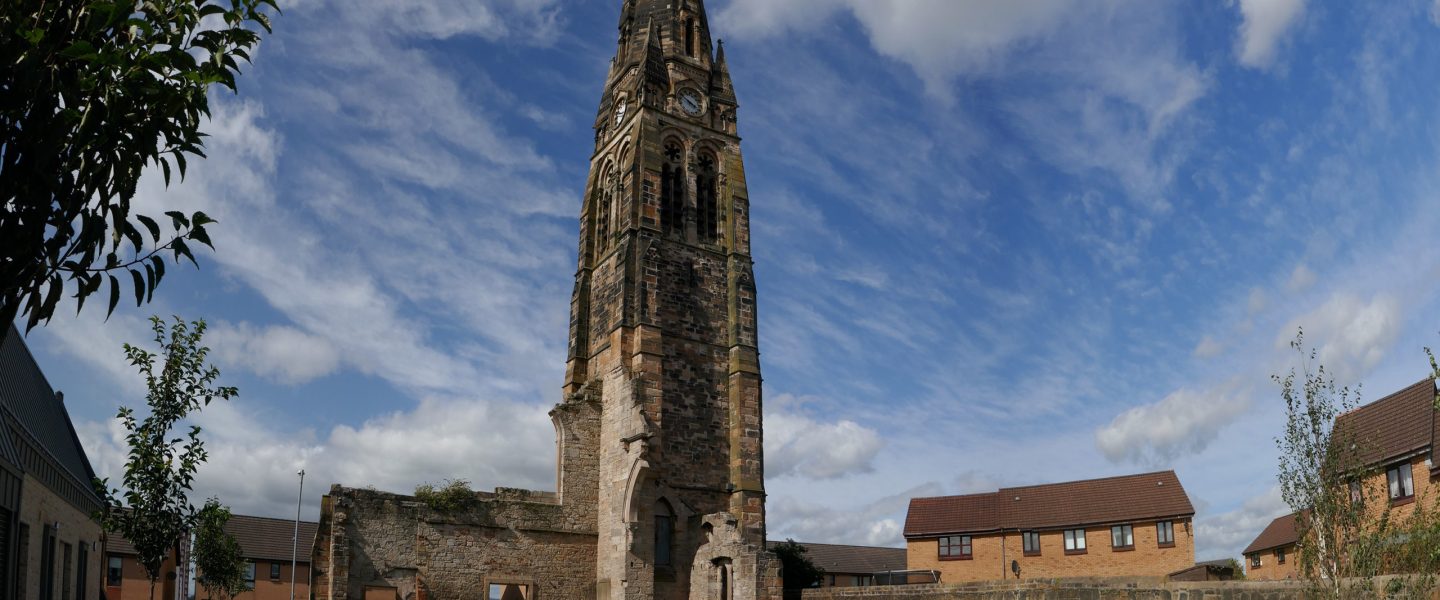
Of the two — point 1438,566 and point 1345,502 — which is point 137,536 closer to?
point 1345,502

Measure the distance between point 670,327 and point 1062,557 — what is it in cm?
2449

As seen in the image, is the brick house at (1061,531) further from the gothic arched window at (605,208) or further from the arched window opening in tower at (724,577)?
the gothic arched window at (605,208)

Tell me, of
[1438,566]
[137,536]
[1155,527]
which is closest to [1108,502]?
[1155,527]

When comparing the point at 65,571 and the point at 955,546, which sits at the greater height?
the point at 65,571

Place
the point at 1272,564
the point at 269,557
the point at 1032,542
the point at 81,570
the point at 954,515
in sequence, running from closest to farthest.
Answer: the point at 81,570, the point at 1032,542, the point at 954,515, the point at 1272,564, the point at 269,557

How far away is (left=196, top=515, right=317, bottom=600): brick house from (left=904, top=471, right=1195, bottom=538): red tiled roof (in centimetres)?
3822

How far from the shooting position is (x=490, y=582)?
1166 inches

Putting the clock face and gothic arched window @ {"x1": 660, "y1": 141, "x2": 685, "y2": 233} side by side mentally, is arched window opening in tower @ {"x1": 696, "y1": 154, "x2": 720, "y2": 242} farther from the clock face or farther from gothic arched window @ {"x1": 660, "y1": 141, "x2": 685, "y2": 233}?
the clock face

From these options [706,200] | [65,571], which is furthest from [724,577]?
[65,571]

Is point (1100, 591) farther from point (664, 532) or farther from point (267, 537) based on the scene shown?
point (267, 537)

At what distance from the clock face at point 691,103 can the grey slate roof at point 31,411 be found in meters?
22.1

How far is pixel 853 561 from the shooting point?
238 feet

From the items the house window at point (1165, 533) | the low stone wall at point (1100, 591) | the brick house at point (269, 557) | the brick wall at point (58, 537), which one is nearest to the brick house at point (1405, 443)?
the low stone wall at point (1100, 591)

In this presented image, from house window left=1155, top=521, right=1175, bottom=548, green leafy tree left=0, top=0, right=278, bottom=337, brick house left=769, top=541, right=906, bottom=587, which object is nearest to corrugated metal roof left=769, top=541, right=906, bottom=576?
brick house left=769, top=541, right=906, bottom=587
